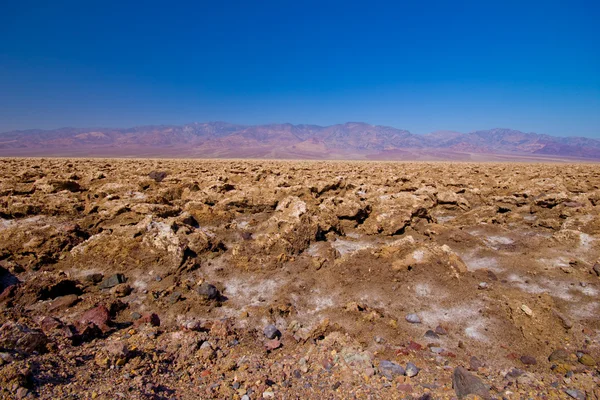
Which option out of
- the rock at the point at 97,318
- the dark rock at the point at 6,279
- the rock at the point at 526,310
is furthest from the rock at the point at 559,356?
the dark rock at the point at 6,279

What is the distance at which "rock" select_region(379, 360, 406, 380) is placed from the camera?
9.35 ft

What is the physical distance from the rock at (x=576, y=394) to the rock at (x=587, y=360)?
567mm

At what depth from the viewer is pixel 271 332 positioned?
3.56 metres

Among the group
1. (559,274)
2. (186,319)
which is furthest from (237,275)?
(559,274)

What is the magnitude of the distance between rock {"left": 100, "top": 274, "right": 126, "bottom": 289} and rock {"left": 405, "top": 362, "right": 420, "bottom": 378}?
4.04m

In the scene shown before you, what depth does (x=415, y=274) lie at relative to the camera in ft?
15.3

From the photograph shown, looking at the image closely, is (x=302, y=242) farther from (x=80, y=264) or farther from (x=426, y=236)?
(x=80, y=264)

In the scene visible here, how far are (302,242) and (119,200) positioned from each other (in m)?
4.47

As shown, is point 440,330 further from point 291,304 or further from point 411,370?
point 291,304

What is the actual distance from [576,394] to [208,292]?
396 centimetres

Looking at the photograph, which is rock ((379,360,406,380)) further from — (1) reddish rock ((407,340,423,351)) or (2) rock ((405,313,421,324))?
(2) rock ((405,313,421,324))

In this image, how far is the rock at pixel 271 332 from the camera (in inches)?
139

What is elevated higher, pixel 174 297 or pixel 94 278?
pixel 94 278

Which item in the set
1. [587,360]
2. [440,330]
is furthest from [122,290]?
[587,360]
